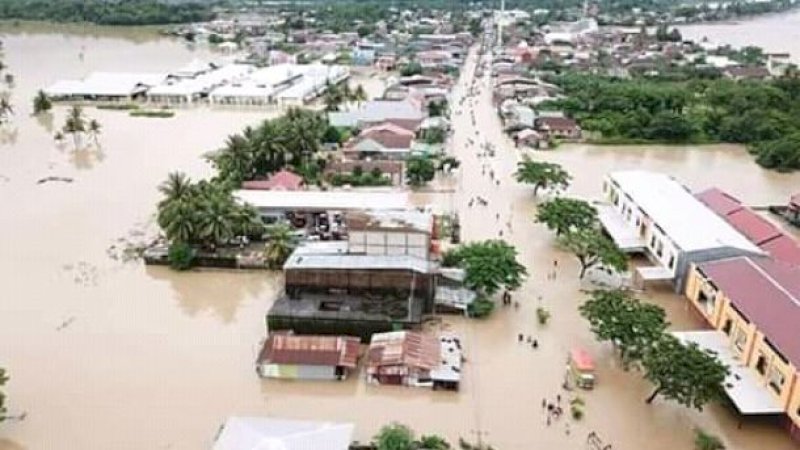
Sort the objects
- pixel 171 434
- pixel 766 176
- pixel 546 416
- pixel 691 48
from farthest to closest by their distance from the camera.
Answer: pixel 691 48
pixel 766 176
pixel 546 416
pixel 171 434

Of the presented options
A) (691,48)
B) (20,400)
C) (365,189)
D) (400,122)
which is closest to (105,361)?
(20,400)

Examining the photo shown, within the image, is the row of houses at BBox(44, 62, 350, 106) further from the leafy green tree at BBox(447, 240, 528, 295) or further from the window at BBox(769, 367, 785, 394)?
the window at BBox(769, 367, 785, 394)

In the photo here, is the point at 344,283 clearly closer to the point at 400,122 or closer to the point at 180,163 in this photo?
the point at 180,163

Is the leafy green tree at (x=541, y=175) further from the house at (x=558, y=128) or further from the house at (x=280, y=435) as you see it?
the house at (x=280, y=435)

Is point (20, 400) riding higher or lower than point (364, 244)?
lower

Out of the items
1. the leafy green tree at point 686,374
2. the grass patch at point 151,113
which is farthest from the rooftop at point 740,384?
the grass patch at point 151,113
